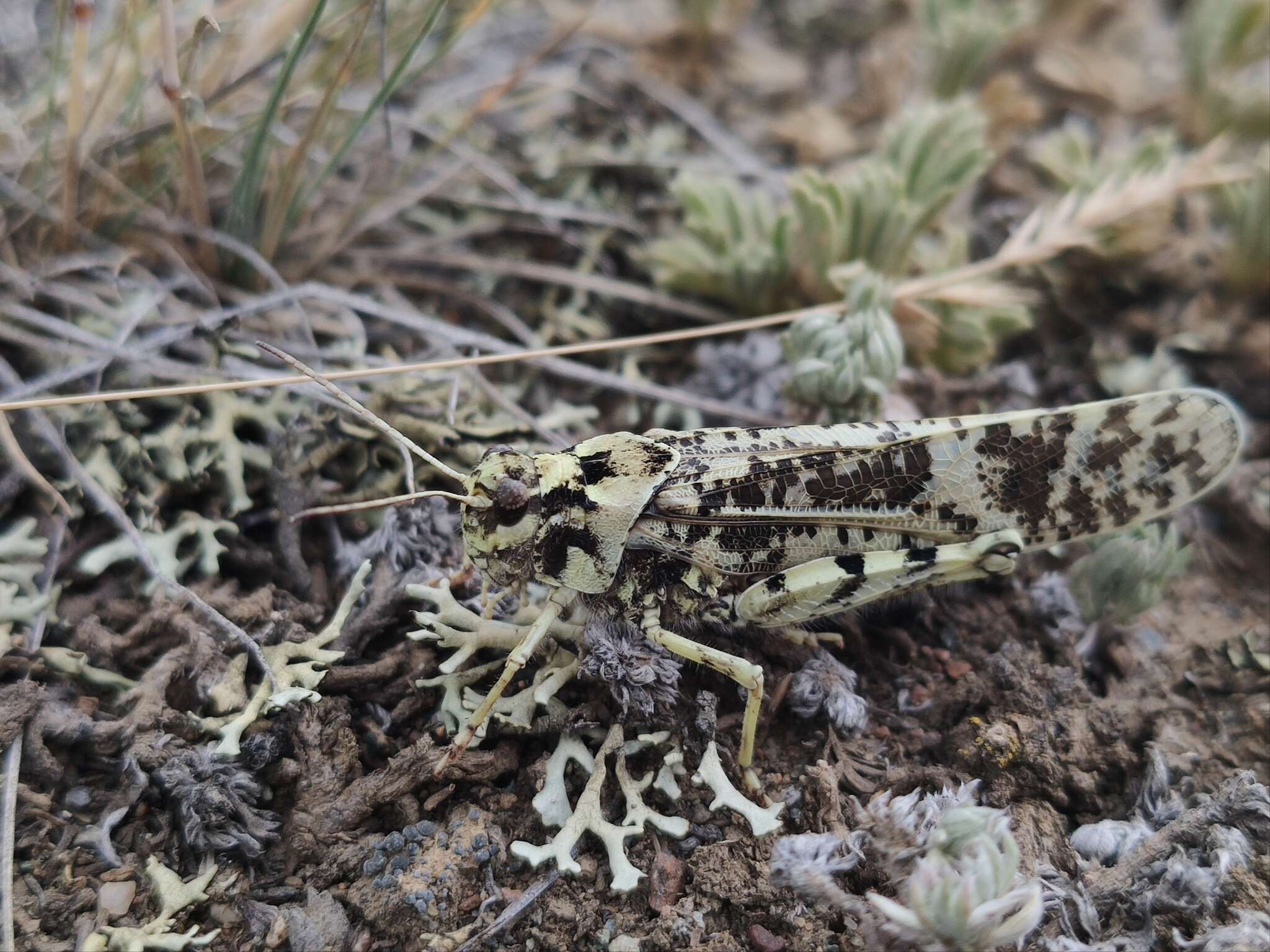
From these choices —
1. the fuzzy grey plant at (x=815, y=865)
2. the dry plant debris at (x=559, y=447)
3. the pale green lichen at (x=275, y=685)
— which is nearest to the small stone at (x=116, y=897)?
the dry plant debris at (x=559, y=447)

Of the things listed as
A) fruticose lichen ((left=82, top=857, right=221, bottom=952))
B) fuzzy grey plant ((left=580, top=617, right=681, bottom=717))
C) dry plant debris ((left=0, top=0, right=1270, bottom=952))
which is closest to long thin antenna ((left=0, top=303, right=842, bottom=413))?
dry plant debris ((left=0, top=0, right=1270, bottom=952))

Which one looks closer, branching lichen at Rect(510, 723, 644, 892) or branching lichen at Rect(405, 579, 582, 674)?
branching lichen at Rect(510, 723, 644, 892)

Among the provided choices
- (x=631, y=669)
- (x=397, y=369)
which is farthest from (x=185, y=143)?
(x=631, y=669)

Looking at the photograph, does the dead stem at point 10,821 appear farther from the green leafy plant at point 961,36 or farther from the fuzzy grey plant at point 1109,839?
the green leafy plant at point 961,36

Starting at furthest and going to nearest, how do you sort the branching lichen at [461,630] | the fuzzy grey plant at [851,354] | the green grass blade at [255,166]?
1. the fuzzy grey plant at [851,354]
2. the green grass blade at [255,166]
3. the branching lichen at [461,630]

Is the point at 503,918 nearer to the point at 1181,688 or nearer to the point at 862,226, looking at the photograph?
the point at 1181,688

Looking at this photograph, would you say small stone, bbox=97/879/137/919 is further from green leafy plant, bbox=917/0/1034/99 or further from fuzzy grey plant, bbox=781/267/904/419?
green leafy plant, bbox=917/0/1034/99
